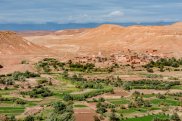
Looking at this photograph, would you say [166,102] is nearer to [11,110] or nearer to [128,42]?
[11,110]

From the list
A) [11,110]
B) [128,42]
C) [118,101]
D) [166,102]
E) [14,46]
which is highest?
[128,42]

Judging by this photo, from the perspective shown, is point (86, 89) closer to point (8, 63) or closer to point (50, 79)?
point (50, 79)

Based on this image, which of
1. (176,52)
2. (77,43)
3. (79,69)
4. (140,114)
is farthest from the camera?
(77,43)

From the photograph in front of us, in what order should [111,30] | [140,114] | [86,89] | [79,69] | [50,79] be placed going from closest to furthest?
[140,114]
[86,89]
[50,79]
[79,69]
[111,30]

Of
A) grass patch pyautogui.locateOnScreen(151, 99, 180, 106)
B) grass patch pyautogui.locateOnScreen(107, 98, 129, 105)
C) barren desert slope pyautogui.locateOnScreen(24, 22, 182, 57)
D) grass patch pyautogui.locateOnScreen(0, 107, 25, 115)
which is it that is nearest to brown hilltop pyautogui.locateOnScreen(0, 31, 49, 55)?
barren desert slope pyautogui.locateOnScreen(24, 22, 182, 57)

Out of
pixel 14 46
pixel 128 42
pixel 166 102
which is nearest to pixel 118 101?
pixel 166 102

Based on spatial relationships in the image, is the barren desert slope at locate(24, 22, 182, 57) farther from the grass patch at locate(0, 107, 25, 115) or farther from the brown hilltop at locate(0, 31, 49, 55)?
the grass patch at locate(0, 107, 25, 115)

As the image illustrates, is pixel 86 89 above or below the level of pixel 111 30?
below

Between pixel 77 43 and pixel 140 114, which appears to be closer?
pixel 140 114

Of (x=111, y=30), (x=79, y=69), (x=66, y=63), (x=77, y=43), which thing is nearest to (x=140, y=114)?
(x=79, y=69)
